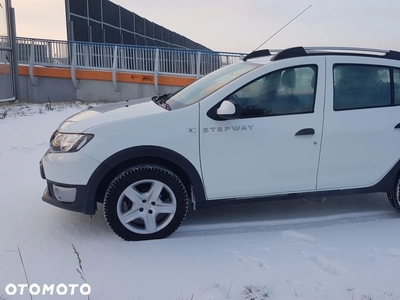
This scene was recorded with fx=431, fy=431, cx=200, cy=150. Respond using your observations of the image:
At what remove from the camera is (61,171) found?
12.1ft

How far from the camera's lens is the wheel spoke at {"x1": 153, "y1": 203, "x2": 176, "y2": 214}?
3.72 m

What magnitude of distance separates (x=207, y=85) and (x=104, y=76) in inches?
469

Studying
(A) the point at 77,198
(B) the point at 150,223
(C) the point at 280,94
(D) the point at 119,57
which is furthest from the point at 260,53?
(D) the point at 119,57

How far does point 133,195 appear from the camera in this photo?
3.68 m

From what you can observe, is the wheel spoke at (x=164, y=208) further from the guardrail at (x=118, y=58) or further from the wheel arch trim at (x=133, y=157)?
the guardrail at (x=118, y=58)

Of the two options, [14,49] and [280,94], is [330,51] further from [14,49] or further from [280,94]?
[14,49]

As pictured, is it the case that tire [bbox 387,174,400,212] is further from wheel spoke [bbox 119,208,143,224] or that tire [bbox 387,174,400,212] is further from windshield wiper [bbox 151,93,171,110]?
wheel spoke [bbox 119,208,143,224]

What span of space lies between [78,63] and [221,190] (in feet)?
44.8

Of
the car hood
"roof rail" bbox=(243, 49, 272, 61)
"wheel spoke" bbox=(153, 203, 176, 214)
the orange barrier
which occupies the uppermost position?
the orange barrier

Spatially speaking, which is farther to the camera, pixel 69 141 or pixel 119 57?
pixel 119 57

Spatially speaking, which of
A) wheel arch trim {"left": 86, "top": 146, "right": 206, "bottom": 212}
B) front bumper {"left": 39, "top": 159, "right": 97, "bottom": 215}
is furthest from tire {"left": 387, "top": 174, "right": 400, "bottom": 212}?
front bumper {"left": 39, "top": 159, "right": 97, "bottom": 215}

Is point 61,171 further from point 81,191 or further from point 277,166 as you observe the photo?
point 277,166

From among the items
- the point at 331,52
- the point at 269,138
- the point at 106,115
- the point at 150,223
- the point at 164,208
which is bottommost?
the point at 150,223

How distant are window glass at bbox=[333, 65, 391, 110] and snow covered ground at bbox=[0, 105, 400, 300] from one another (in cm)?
116
